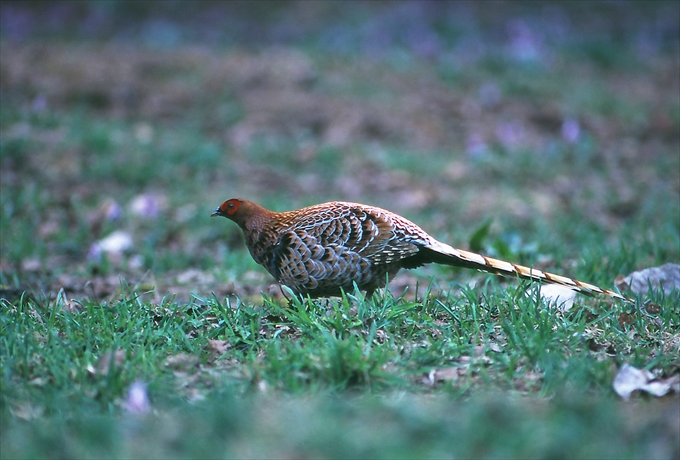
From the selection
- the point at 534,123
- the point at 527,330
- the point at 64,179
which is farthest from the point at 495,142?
the point at 527,330

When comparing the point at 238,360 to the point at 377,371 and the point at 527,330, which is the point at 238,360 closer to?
the point at 377,371

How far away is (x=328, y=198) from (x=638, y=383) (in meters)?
5.42

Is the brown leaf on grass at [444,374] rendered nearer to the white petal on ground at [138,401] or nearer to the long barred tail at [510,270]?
the long barred tail at [510,270]

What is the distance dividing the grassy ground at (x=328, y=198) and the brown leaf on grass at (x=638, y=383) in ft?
0.16

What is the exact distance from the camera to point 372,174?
30.3ft

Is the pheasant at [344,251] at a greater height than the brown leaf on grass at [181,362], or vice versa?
the pheasant at [344,251]

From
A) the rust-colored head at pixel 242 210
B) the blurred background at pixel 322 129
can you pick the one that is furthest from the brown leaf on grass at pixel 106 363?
the blurred background at pixel 322 129

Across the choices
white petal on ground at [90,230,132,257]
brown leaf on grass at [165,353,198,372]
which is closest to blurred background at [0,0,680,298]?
Result: white petal on ground at [90,230,132,257]

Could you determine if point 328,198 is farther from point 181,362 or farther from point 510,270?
point 181,362

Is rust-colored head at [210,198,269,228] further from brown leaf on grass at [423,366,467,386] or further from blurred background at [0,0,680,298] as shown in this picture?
brown leaf on grass at [423,366,467,386]

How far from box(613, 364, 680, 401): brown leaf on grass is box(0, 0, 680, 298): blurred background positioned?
1.97m

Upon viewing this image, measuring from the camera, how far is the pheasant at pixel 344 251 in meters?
4.25

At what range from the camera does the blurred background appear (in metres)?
6.93

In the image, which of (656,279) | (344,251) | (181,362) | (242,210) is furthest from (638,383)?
(242,210)
